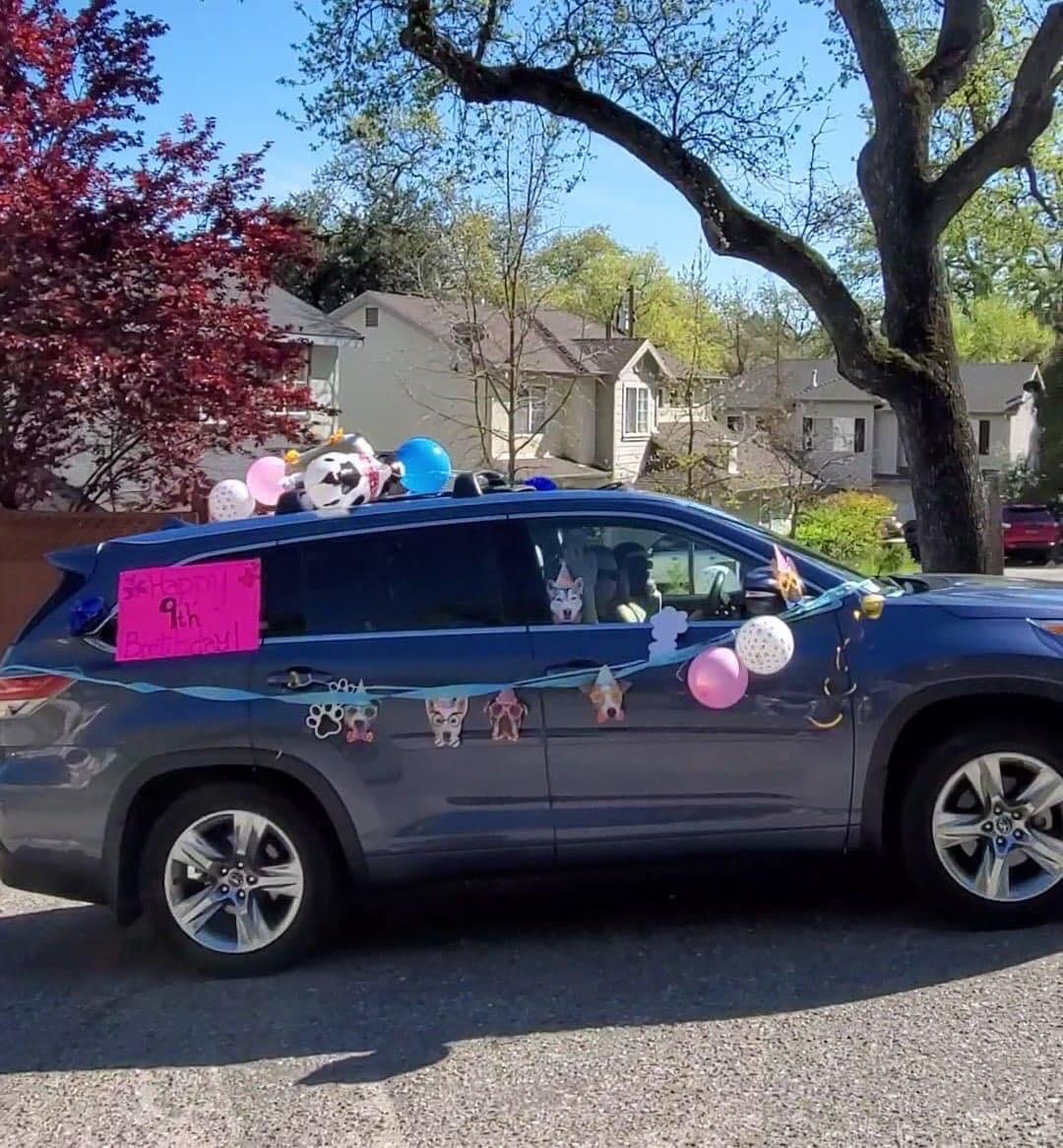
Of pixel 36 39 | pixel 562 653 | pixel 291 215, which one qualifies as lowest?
pixel 562 653

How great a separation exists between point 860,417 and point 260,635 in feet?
164

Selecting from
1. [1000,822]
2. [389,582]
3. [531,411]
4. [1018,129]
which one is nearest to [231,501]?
[389,582]

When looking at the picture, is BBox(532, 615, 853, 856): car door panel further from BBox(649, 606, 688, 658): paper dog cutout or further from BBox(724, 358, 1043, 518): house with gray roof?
BBox(724, 358, 1043, 518): house with gray roof

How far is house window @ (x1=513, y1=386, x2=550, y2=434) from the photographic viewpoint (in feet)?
98.1

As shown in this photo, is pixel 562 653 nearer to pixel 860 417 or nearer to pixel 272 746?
pixel 272 746

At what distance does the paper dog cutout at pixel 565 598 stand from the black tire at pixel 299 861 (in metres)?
1.27

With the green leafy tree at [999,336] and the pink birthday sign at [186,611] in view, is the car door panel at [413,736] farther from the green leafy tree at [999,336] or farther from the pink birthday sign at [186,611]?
the green leafy tree at [999,336]

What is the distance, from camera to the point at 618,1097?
4055mm

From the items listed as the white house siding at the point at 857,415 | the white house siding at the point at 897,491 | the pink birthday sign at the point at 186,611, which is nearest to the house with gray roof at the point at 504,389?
the white house siding at the point at 857,415

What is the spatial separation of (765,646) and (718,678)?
8.3 inches

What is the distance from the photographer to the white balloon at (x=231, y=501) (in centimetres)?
603

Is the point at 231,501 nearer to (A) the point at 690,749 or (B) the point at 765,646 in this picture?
(A) the point at 690,749

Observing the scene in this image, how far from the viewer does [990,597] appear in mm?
5375

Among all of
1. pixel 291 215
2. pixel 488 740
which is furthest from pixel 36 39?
pixel 488 740
